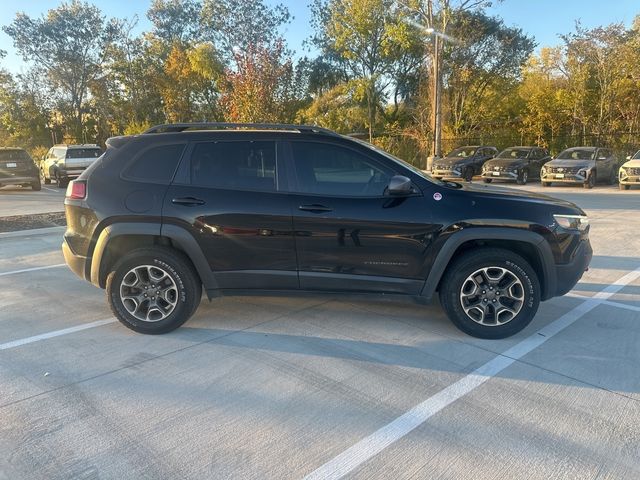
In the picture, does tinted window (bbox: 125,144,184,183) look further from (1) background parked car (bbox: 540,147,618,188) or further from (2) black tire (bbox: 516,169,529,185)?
(2) black tire (bbox: 516,169,529,185)

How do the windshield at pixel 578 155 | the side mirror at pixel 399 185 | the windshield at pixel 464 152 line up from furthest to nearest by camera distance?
the windshield at pixel 464 152, the windshield at pixel 578 155, the side mirror at pixel 399 185

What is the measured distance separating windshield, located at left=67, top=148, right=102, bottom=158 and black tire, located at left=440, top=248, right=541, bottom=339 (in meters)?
18.5

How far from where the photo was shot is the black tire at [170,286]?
160 inches

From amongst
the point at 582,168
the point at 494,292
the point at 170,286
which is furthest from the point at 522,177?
the point at 170,286

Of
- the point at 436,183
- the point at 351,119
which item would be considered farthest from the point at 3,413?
the point at 351,119

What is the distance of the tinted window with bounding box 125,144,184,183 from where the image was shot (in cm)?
413

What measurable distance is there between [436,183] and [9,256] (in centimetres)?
675

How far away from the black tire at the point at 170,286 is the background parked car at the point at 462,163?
16934mm

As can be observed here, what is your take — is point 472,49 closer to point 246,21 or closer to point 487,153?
point 487,153

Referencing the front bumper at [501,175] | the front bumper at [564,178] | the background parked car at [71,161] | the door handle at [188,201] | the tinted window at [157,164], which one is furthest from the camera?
the background parked car at [71,161]

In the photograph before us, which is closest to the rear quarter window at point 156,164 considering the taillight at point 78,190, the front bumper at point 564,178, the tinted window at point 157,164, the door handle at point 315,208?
the tinted window at point 157,164

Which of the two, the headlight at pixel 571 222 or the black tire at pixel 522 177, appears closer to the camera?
the headlight at pixel 571 222

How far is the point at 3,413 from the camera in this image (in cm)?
292

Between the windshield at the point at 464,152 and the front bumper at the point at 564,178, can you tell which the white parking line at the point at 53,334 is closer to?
the front bumper at the point at 564,178
